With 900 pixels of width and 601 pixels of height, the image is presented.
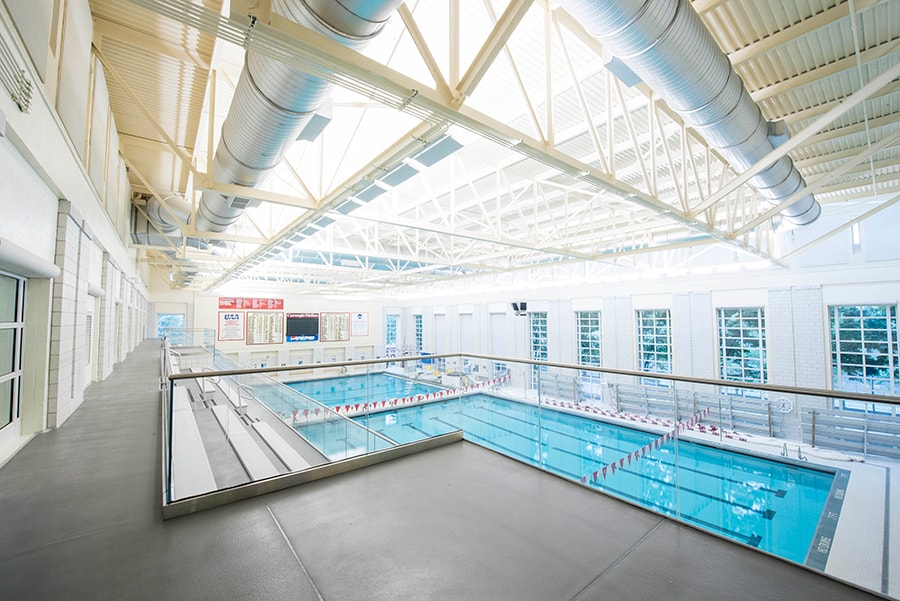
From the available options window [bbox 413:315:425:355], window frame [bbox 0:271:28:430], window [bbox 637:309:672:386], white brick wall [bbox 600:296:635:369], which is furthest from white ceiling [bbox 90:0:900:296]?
window [bbox 413:315:425:355]

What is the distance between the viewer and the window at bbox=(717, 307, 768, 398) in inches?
450

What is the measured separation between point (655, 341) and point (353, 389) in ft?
42.4

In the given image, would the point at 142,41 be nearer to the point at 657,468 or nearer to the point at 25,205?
the point at 25,205

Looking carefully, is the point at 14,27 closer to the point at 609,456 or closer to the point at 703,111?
the point at 703,111

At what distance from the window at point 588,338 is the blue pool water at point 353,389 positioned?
253 inches

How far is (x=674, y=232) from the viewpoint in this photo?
978 cm

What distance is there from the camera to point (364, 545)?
6.85ft

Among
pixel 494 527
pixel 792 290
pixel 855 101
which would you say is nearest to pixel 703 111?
pixel 855 101

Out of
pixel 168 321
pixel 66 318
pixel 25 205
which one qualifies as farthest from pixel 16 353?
pixel 168 321

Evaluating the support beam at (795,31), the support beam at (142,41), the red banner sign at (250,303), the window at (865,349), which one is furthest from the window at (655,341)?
the red banner sign at (250,303)

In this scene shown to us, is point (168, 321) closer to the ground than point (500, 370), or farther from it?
farther from it

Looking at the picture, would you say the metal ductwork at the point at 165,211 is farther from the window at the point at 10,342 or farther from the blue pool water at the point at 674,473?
the blue pool water at the point at 674,473

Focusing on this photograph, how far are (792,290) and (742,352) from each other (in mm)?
2323

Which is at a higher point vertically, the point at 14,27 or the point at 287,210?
the point at 287,210
